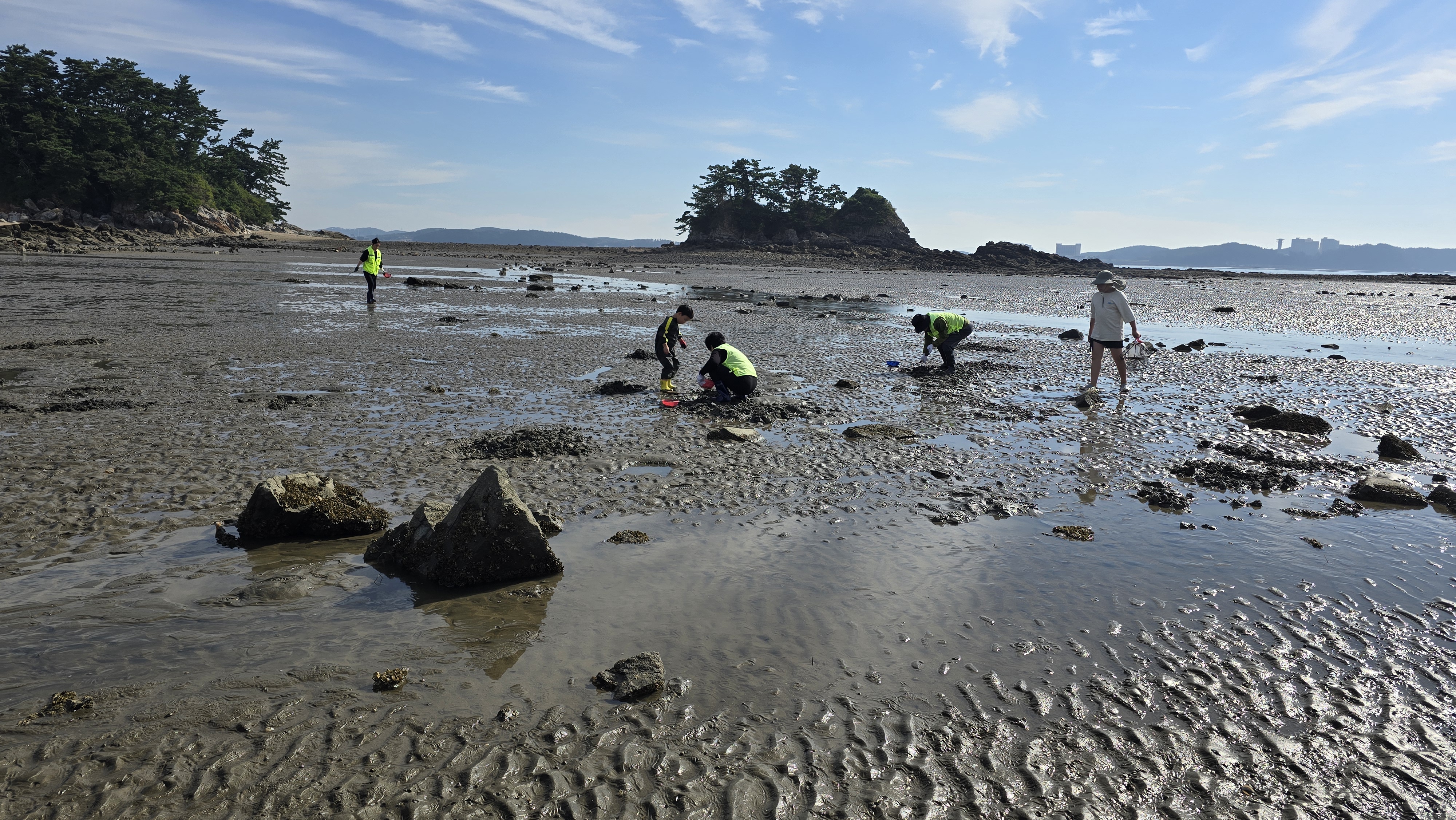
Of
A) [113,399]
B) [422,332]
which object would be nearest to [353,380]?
[113,399]

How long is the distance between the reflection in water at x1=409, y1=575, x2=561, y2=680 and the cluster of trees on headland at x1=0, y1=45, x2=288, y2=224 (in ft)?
284

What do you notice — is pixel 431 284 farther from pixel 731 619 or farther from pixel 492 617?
pixel 731 619

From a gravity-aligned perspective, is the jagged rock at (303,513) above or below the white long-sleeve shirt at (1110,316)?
below

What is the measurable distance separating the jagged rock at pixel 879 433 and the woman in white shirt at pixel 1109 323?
5102 mm

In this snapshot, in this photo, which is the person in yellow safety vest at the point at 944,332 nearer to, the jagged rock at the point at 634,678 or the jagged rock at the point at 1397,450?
the jagged rock at the point at 1397,450

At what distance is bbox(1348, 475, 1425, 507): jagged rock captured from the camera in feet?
24.6

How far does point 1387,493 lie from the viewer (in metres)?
7.53

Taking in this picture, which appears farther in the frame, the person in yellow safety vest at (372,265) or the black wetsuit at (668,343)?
the person in yellow safety vest at (372,265)

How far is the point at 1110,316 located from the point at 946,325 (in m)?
2.84

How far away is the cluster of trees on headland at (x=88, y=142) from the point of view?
2800 inches

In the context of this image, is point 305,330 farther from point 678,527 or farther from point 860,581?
point 860,581

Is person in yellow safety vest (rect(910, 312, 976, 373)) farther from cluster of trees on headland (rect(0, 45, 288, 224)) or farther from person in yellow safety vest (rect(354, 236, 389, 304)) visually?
cluster of trees on headland (rect(0, 45, 288, 224))

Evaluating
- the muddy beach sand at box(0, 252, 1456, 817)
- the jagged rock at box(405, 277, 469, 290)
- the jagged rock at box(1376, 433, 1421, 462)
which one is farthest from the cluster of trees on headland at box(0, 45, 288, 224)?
the jagged rock at box(1376, 433, 1421, 462)

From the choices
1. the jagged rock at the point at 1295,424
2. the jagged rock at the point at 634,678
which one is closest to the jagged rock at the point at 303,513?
the jagged rock at the point at 634,678
